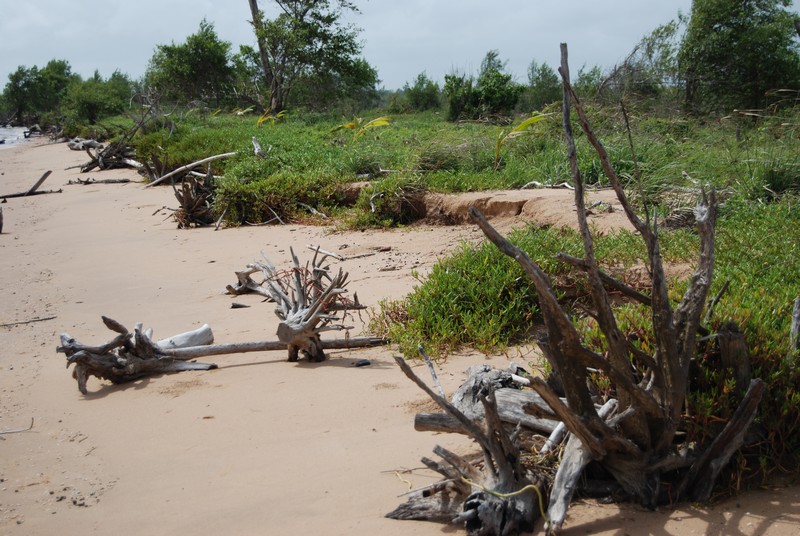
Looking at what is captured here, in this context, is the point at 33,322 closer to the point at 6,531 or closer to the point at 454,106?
the point at 6,531

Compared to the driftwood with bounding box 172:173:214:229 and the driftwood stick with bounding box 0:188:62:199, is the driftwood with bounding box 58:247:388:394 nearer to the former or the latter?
the driftwood with bounding box 172:173:214:229

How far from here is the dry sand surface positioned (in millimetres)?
2943

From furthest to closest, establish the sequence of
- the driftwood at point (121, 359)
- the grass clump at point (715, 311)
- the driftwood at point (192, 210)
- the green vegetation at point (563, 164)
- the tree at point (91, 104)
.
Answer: the tree at point (91, 104) < the driftwood at point (192, 210) < the driftwood at point (121, 359) < the green vegetation at point (563, 164) < the grass clump at point (715, 311)

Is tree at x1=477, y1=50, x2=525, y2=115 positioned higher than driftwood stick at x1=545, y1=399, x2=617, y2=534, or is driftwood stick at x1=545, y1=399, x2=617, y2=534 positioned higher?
tree at x1=477, y1=50, x2=525, y2=115

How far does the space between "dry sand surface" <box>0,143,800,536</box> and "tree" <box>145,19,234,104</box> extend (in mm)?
27456

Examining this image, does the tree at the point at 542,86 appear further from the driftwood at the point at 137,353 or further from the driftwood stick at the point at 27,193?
the driftwood at the point at 137,353

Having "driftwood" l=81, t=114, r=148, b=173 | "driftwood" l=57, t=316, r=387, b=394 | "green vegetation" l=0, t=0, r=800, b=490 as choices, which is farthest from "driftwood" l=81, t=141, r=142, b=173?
"driftwood" l=57, t=316, r=387, b=394

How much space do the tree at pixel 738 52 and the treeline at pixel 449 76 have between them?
3cm

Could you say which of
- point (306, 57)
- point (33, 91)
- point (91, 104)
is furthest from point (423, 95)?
point (33, 91)

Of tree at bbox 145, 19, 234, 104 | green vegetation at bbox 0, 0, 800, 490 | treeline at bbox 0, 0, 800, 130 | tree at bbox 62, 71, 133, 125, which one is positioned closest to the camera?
green vegetation at bbox 0, 0, 800, 490

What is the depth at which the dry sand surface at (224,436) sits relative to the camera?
2943 millimetres

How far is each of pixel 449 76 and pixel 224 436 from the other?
20377mm

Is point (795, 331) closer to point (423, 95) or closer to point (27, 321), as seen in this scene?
point (27, 321)

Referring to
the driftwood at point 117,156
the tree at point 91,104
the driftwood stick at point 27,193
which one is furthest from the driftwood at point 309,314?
the tree at point 91,104
